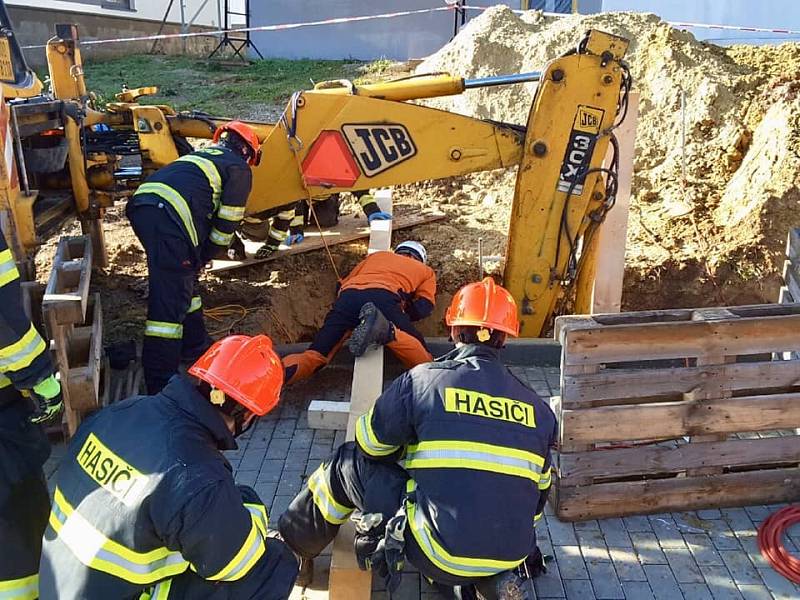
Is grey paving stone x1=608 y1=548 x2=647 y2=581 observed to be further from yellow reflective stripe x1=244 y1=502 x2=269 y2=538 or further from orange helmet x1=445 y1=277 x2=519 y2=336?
yellow reflective stripe x1=244 y1=502 x2=269 y2=538

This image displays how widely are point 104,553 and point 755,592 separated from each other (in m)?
3.20

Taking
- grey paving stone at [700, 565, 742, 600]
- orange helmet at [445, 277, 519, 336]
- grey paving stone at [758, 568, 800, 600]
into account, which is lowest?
grey paving stone at [700, 565, 742, 600]

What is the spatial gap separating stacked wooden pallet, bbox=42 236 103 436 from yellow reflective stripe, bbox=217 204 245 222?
1.03 m

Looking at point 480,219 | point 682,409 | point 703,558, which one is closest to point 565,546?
point 703,558

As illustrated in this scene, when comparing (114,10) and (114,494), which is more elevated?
(114,10)

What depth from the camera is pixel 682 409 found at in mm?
3947

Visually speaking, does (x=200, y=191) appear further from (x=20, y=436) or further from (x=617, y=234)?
(x=617, y=234)

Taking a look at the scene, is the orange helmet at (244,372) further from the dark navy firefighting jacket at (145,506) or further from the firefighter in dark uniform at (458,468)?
the firefighter in dark uniform at (458,468)

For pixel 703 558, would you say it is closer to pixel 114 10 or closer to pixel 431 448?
pixel 431 448

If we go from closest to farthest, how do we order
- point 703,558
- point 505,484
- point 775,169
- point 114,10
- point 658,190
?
point 505,484 < point 703,558 < point 775,169 < point 658,190 < point 114,10

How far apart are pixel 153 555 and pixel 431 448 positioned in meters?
1.18

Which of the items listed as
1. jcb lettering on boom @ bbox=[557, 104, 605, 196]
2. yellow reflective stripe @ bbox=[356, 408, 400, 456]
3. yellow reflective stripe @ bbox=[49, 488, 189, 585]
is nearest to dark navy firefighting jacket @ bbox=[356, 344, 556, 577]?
yellow reflective stripe @ bbox=[356, 408, 400, 456]

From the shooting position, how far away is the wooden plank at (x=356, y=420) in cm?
337

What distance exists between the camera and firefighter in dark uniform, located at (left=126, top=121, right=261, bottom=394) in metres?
4.97
